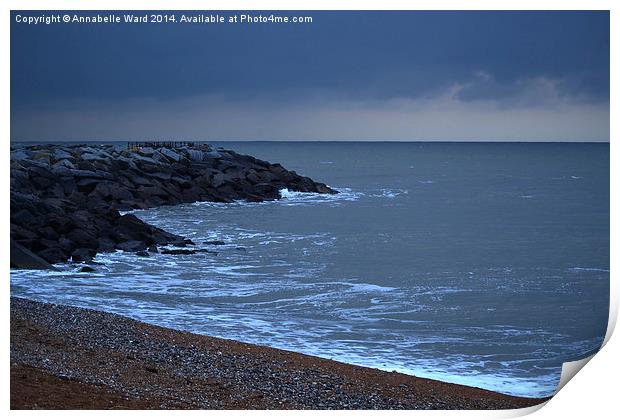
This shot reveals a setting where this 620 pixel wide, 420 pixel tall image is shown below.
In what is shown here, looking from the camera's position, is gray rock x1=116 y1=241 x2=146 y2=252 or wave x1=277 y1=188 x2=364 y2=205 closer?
gray rock x1=116 y1=241 x2=146 y2=252

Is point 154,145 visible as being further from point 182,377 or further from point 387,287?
point 182,377

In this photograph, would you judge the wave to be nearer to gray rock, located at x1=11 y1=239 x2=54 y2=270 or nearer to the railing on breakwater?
the railing on breakwater

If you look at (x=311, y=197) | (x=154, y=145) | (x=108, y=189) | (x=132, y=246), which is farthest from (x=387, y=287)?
(x=154, y=145)

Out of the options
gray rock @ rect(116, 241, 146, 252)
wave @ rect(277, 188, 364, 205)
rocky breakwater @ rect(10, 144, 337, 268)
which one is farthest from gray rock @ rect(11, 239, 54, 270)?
wave @ rect(277, 188, 364, 205)

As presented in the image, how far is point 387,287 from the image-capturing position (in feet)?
36.5

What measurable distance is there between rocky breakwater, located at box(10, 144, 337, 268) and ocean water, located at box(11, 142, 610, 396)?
602mm

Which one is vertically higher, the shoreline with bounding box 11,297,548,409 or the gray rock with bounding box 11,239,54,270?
the gray rock with bounding box 11,239,54,270

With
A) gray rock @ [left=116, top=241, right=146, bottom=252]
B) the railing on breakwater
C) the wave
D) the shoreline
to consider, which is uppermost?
the railing on breakwater

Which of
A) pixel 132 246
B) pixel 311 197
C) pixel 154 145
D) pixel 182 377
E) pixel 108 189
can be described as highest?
pixel 154 145

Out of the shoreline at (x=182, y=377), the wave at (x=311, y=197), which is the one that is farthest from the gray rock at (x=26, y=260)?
the wave at (x=311, y=197)

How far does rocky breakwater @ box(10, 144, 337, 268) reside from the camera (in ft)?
40.8

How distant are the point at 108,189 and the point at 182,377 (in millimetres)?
12489
